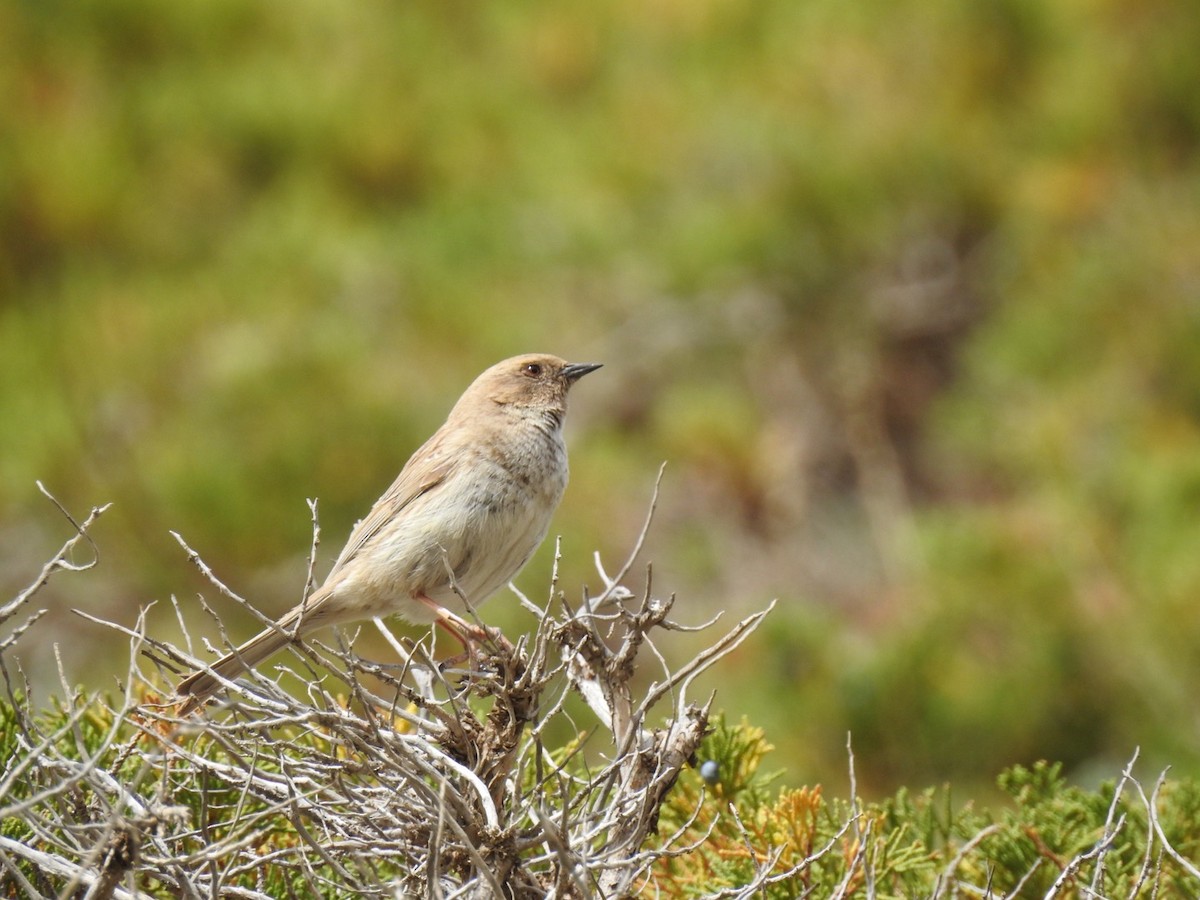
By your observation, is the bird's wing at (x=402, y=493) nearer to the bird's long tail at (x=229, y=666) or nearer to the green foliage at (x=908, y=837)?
the bird's long tail at (x=229, y=666)

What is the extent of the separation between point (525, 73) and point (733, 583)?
5.06 m

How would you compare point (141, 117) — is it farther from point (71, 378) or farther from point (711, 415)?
point (711, 415)

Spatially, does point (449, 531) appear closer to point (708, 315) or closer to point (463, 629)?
point (463, 629)

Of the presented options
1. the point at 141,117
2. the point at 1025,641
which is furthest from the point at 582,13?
the point at 1025,641

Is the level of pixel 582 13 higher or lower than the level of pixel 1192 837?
higher

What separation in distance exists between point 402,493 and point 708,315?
472 cm

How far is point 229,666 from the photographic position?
379 cm

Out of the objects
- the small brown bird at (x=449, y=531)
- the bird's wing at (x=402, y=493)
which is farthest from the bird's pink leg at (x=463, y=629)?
the bird's wing at (x=402, y=493)

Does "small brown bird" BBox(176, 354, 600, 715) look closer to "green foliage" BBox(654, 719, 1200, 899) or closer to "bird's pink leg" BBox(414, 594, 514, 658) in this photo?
"bird's pink leg" BBox(414, 594, 514, 658)

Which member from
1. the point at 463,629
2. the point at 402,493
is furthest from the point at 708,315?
the point at 463,629

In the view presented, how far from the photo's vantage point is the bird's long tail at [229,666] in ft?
10.5

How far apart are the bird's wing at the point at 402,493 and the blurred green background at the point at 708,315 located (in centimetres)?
201

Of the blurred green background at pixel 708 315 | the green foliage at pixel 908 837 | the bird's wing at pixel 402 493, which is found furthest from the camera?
the blurred green background at pixel 708 315

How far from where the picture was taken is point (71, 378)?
820 cm
